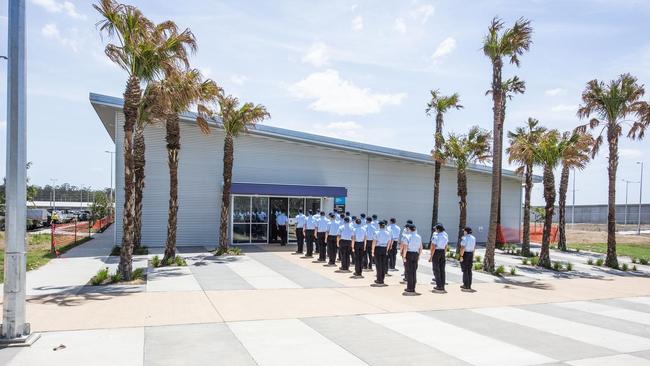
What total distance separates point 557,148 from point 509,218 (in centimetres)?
1475

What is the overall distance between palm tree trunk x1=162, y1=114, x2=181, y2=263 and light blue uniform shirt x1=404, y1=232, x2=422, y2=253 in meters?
7.94

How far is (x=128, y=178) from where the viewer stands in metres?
13.6

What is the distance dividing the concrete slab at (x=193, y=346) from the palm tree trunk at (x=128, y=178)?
5242 millimetres

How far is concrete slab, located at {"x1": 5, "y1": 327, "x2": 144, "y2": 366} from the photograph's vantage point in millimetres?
6801

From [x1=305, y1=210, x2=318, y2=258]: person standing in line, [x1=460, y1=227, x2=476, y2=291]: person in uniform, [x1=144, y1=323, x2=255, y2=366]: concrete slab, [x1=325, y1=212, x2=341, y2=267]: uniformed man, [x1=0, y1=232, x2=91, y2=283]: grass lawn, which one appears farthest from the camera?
[x1=305, y1=210, x2=318, y2=258]: person standing in line

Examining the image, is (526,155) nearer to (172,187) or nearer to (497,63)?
(497,63)

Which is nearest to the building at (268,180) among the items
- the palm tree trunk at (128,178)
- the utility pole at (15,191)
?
the palm tree trunk at (128,178)

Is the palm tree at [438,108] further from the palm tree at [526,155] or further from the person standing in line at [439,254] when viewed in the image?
the person standing in line at [439,254]

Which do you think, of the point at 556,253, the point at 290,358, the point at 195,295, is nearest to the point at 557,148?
the point at 556,253

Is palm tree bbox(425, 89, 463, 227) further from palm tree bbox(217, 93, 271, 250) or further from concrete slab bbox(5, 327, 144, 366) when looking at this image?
concrete slab bbox(5, 327, 144, 366)

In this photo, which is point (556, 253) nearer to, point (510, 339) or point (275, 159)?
point (275, 159)

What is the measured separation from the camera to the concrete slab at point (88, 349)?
6801 mm

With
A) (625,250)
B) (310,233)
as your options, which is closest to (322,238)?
(310,233)

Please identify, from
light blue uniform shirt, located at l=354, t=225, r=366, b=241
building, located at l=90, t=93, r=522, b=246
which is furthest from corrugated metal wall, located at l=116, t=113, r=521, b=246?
light blue uniform shirt, located at l=354, t=225, r=366, b=241
